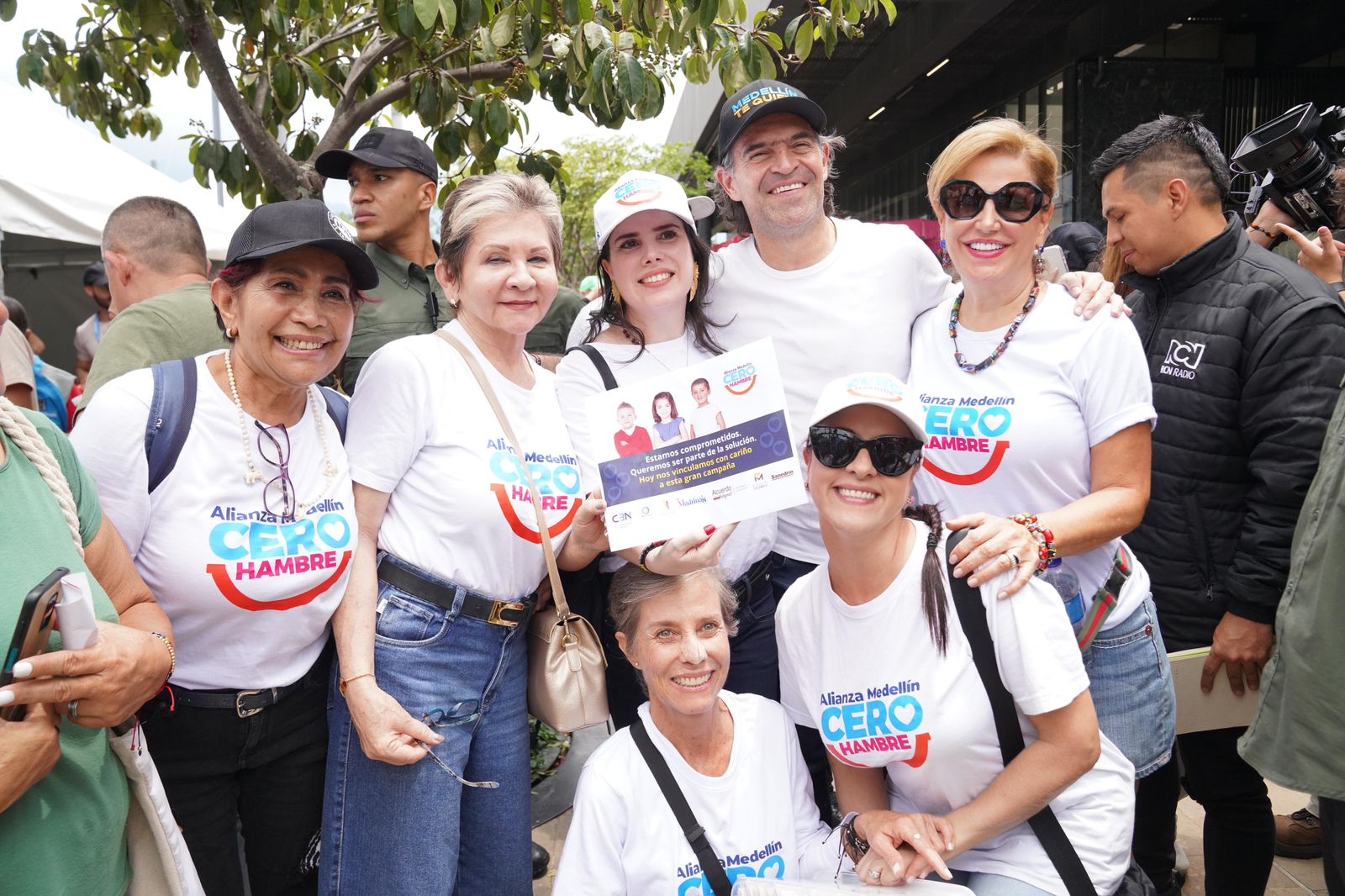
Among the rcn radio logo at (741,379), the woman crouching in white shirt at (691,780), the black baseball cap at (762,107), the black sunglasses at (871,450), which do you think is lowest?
the woman crouching in white shirt at (691,780)

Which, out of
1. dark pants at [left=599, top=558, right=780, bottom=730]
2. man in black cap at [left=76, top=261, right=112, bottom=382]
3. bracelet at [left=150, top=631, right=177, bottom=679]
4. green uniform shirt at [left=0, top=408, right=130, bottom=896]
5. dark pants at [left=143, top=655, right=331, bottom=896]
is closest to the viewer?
green uniform shirt at [left=0, top=408, right=130, bottom=896]

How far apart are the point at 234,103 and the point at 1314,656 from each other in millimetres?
4555

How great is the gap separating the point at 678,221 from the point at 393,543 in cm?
129

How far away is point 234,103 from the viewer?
4.30 metres

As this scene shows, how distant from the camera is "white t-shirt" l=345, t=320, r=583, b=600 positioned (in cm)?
263

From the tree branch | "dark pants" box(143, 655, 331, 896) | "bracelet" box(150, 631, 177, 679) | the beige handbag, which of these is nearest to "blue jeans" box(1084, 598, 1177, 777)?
the beige handbag

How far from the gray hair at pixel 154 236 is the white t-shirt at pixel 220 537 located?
2.06 metres

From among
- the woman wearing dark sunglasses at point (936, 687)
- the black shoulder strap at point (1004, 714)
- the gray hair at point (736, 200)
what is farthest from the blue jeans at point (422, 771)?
the gray hair at point (736, 200)

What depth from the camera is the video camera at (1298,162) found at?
13.1 feet

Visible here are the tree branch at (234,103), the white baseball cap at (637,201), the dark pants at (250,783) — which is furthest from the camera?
the tree branch at (234,103)

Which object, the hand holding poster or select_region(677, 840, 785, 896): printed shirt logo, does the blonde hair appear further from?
select_region(677, 840, 785, 896): printed shirt logo

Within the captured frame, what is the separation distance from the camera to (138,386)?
8.04 feet

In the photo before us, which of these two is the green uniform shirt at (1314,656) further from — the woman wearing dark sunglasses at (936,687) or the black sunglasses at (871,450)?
the black sunglasses at (871,450)

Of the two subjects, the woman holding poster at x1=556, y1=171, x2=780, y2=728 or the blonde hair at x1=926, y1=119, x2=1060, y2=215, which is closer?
the blonde hair at x1=926, y1=119, x2=1060, y2=215
